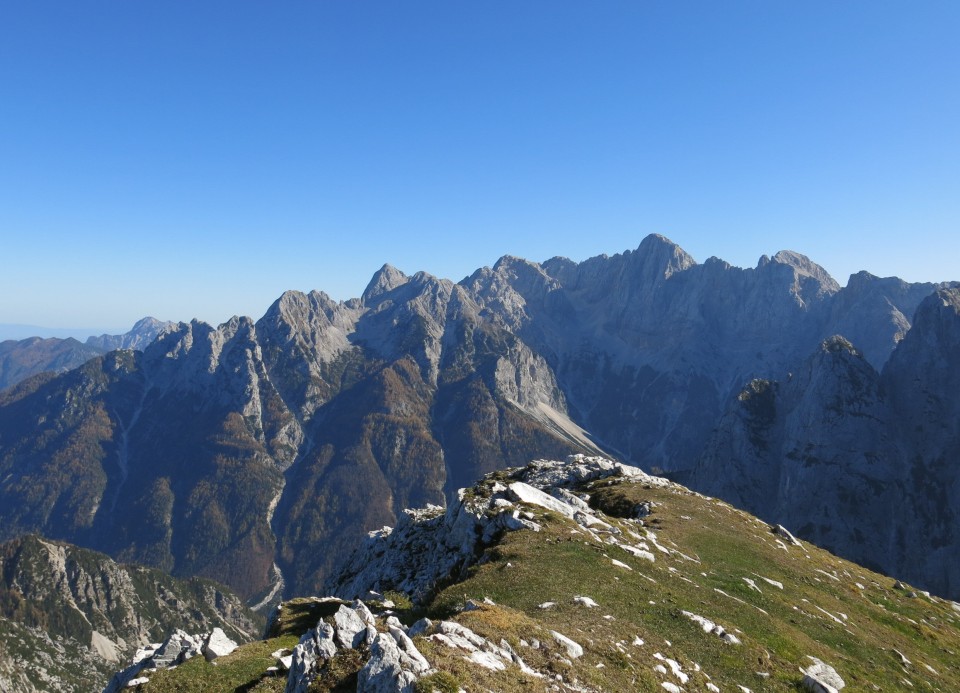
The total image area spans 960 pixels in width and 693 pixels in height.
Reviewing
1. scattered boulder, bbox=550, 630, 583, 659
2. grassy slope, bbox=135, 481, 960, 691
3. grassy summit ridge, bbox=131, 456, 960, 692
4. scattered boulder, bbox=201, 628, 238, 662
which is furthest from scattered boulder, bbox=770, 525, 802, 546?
scattered boulder, bbox=201, 628, 238, 662

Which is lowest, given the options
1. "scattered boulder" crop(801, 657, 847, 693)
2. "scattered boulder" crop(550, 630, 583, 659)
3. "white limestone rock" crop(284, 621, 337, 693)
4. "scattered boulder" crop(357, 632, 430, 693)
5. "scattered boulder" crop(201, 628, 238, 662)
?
"scattered boulder" crop(201, 628, 238, 662)

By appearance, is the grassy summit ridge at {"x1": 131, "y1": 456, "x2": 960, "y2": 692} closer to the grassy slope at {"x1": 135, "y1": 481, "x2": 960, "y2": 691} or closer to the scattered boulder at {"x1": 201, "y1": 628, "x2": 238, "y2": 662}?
the grassy slope at {"x1": 135, "y1": 481, "x2": 960, "y2": 691}

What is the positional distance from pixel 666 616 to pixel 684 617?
43.8 inches

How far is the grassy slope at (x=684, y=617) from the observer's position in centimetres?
2311

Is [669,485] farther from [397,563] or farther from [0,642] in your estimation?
[0,642]

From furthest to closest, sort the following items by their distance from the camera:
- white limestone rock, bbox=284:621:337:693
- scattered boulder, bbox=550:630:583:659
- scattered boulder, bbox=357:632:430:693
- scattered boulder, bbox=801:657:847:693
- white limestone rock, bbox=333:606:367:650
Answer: scattered boulder, bbox=801:657:847:693
scattered boulder, bbox=550:630:583:659
white limestone rock, bbox=333:606:367:650
white limestone rock, bbox=284:621:337:693
scattered boulder, bbox=357:632:430:693

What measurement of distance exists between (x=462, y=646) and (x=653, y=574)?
80.8 ft

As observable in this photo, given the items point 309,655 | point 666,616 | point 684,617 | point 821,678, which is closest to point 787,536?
point 821,678

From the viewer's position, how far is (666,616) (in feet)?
104

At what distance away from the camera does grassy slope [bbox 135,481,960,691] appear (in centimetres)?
2311

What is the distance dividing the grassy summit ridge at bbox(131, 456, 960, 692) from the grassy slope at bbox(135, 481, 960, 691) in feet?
0.36

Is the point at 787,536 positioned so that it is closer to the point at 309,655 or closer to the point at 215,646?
the point at 215,646

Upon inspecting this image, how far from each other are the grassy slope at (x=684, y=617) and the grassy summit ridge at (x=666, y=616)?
0.11 m

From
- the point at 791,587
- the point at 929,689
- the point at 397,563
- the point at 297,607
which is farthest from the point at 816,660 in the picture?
the point at 397,563
